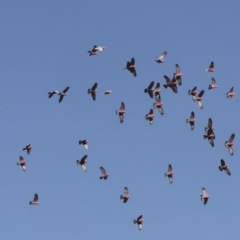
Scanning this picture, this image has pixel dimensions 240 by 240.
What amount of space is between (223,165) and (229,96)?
8352mm

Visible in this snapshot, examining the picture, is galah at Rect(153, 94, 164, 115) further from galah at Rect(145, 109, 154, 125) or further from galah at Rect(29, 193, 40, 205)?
galah at Rect(29, 193, 40, 205)

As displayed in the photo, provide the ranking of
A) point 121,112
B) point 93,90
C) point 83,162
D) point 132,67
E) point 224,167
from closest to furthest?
point 132,67, point 224,167, point 93,90, point 83,162, point 121,112

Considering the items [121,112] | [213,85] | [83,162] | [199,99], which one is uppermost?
[213,85]

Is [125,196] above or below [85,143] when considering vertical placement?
below

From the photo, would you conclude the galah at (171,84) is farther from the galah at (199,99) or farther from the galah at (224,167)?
the galah at (224,167)

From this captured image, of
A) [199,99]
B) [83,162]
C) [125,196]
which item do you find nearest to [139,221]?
[125,196]

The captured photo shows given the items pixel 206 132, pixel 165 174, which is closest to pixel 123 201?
pixel 165 174

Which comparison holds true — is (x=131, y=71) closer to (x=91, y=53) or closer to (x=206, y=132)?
(x=91, y=53)

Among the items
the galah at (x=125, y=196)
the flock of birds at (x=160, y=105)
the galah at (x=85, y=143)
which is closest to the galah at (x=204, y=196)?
the flock of birds at (x=160, y=105)

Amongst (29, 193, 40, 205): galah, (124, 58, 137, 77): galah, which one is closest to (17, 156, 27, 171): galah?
(29, 193, 40, 205): galah

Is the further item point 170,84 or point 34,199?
point 34,199

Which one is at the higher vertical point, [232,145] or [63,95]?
[63,95]

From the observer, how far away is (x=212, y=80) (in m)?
108

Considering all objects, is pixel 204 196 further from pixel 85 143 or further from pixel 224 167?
pixel 85 143
